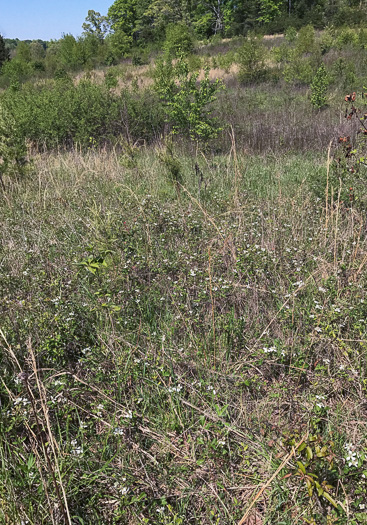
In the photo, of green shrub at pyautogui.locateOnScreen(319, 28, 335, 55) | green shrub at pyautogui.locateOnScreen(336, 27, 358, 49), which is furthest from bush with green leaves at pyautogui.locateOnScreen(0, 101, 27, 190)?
green shrub at pyautogui.locateOnScreen(336, 27, 358, 49)

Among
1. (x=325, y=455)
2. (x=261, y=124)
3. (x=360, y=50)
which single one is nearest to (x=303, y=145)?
(x=261, y=124)

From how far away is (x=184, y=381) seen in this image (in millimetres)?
1782

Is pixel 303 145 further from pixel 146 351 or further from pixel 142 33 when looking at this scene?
pixel 142 33

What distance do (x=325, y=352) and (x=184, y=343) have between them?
2.82ft

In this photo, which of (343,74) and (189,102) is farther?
(343,74)

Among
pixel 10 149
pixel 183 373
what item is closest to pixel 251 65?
pixel 10 149

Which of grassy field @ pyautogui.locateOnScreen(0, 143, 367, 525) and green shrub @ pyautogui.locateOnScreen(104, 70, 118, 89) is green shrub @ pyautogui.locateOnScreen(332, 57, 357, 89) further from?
grassy field @ pyautogui.locateOnScreen(0, 143, 367, 525)

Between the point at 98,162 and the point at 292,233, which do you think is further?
the point at 98,162

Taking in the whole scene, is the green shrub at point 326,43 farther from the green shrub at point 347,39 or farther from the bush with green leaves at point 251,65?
the bush with green leaves at point 251,65

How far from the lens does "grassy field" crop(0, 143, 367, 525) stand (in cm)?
138

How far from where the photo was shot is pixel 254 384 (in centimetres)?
187

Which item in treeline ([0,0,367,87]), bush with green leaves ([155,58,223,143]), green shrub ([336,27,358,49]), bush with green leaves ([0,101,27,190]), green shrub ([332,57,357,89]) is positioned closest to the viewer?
bush with green leaves ([0,101,27,190])

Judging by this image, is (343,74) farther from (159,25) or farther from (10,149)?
(159,25)

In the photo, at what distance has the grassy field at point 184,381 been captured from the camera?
1.38 metres
